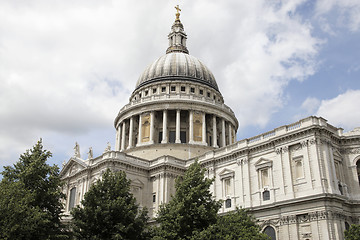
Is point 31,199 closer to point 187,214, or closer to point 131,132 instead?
point 187,214

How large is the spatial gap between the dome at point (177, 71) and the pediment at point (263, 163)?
29.3m

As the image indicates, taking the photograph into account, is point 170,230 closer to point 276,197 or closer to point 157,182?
point 276,197

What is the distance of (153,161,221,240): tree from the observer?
93.1 ft

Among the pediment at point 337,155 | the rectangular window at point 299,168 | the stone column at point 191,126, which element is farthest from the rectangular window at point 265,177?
the stone column at point 191,126

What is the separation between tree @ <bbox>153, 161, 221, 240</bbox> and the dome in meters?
39.4

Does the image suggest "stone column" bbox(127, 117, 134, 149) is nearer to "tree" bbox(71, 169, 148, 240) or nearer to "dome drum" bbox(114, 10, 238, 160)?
"dome drum" bbox(114, 10, 238, 160)

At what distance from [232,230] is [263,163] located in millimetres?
12877

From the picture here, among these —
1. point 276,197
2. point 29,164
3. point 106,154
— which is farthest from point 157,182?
point 29,164

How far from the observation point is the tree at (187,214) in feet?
93.1

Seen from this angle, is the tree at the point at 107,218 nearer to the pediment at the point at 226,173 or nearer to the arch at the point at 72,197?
the pediment at the point at 226,173

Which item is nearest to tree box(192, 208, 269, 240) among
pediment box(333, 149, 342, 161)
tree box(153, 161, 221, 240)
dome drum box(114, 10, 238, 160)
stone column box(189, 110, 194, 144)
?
tree box(153, 161, 221, 240)

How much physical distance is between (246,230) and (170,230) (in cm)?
596

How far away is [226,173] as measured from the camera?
44.1 m

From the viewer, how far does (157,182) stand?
48.4 m
